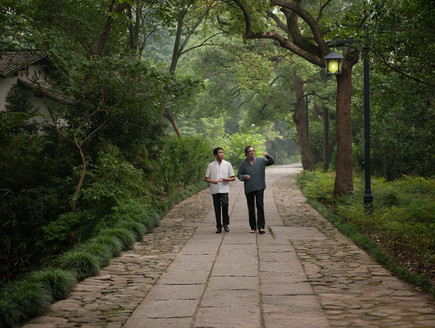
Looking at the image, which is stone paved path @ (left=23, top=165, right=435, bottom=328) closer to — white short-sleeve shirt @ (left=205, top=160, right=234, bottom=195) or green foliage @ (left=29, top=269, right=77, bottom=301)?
green foliage @ (left=29, top=269, right=77, bottom=301)

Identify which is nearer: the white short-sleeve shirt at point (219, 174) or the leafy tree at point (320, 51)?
the white short-sleeve shirt at point (219, 174)

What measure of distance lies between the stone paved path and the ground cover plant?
0.74 ft

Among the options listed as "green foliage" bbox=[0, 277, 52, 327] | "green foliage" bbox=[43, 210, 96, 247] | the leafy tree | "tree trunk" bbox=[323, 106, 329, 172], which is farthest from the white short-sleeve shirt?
"tree trunk" bbox=[323, 106, 329, 172]

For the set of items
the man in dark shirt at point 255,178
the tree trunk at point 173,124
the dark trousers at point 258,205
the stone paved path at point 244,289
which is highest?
the tree trunk at point 173,124

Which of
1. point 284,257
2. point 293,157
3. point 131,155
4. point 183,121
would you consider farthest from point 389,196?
point 293,157

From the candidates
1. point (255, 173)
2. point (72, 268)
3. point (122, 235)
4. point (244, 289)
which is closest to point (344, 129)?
point (255, 173)

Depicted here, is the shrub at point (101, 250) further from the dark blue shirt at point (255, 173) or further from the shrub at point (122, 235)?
the dark blue shirt at point (255, 173)

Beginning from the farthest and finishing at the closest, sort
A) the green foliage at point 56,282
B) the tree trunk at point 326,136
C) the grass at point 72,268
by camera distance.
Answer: the tree trunk at point 326,136
the green foliage at point 56,282
the grass at point 72,268

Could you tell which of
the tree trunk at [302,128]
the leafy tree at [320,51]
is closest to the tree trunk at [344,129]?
the leafy tree at [320,51]

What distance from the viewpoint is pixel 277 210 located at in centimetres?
1412

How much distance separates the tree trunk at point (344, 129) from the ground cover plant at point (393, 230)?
21.9 inches

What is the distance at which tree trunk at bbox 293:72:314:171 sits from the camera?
31.3 metres

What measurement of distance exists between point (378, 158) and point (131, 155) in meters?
17.0

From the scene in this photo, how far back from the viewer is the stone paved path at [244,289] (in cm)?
479
